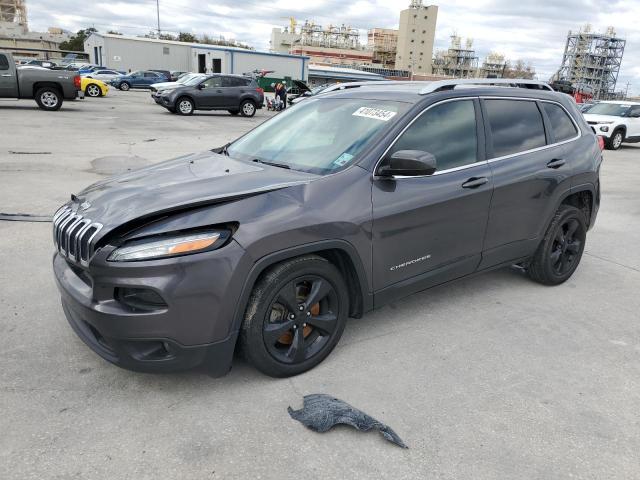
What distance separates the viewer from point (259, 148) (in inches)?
152

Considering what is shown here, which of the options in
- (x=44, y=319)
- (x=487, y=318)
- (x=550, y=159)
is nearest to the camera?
(x=44, y=319)

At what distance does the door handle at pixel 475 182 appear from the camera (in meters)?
3.68

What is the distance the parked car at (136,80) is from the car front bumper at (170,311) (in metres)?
42.0

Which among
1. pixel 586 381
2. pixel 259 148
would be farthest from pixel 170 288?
pixel 586 381

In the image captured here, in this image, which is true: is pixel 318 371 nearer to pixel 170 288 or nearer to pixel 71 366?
pixel 170 288

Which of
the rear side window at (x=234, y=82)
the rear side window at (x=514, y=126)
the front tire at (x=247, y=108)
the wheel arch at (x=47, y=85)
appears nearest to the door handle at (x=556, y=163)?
the rear side window at (x=514, y=126)

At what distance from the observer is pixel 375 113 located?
356cm

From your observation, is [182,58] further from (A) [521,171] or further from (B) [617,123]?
(A) [521,171]

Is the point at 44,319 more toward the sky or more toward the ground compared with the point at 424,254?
more toward the ground

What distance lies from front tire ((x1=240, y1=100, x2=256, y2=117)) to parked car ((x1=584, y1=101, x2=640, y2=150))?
1333 centimetres

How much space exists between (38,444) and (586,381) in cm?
309

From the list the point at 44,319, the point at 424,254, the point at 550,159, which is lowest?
the point at 44,319

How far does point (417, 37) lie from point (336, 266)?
145 m

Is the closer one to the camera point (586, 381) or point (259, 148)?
point (586, 381)
